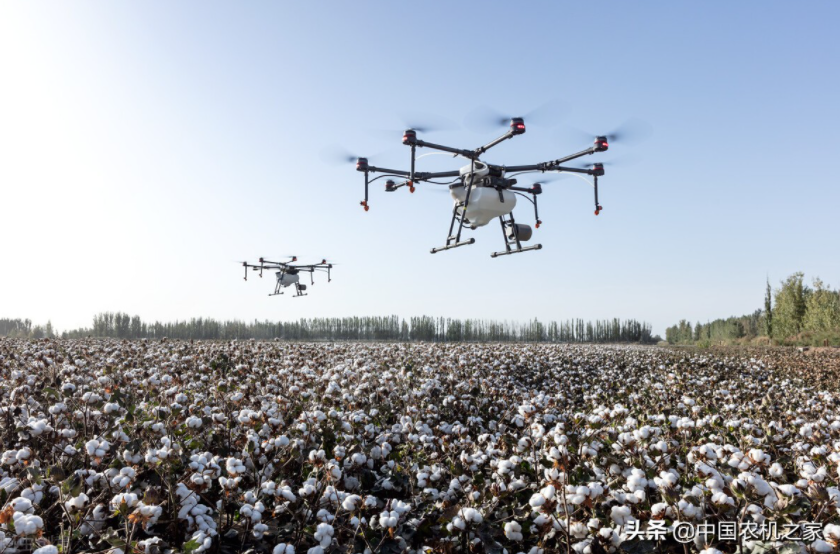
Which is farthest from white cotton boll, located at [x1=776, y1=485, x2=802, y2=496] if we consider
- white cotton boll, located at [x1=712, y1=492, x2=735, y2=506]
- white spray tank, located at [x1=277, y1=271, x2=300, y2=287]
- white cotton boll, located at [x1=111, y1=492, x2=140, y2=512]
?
white spray tank, located at [x1=277, y1=271, x2=300, y2=287]

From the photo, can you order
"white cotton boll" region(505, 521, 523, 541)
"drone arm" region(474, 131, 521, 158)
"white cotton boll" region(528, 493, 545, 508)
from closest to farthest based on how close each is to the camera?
1. "white cotton boll" region(528, 493, 545, 508)
2. "white cotton boll" region(505, 521, 523, 541)
3. "drone arm" region(474, 131, 521, 158)

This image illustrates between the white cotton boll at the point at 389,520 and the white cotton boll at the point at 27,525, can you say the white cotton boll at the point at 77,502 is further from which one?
the white cotton boll at the point at 389,520

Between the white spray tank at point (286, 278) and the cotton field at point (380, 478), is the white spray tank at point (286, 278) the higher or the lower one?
the higher one

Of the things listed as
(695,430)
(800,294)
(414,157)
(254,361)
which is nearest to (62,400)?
(254,361)

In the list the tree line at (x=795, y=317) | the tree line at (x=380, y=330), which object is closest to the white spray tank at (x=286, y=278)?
the tree line at (x=380, y=330)

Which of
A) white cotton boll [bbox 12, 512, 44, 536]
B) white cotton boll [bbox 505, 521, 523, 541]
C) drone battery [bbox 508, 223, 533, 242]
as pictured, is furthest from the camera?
drone battery [bbox 508, 223, 533, 242]

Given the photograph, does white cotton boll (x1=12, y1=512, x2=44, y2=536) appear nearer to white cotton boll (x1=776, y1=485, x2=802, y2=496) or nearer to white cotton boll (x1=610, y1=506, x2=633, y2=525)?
white cotton boll (x1=610, y1=506, x2=633, y2=525)

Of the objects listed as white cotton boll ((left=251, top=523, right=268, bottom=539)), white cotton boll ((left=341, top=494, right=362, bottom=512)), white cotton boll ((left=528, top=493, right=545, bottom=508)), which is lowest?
white cotton boll ((left=251, top=523, right=268, bottom=539))

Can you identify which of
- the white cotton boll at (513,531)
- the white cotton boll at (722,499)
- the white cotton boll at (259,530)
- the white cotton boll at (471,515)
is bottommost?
the white cotton boll at (513,531)

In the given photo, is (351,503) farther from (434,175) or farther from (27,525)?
(434,175)
